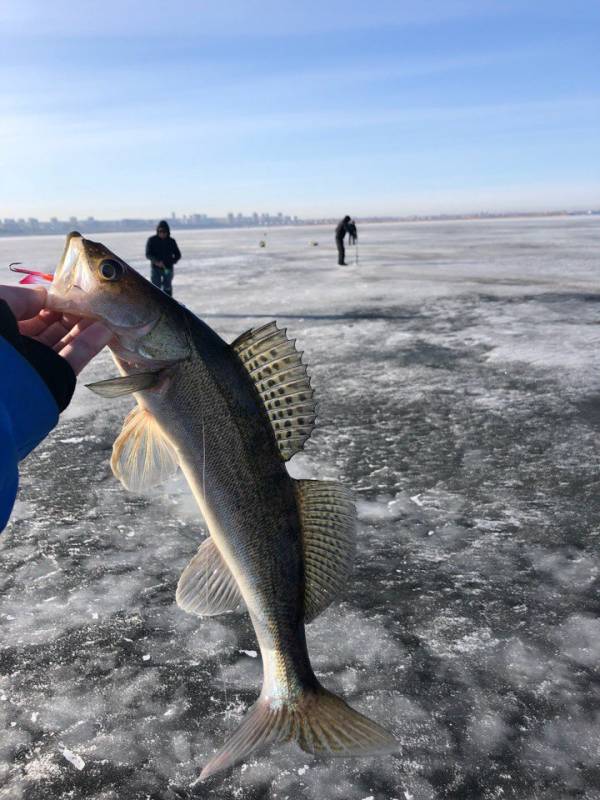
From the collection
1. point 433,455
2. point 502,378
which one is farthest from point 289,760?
point 502,378

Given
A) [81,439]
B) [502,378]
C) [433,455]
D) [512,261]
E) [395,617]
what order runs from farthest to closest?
[512,261] < [502,378] < [81,439] < [433,455] < [395,617]

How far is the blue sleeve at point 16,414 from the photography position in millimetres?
1572

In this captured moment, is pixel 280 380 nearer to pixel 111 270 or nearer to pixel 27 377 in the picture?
pixel 111 270

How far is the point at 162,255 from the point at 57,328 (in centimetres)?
1104

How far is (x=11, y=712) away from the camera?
8.73ft

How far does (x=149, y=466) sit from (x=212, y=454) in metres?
0.25

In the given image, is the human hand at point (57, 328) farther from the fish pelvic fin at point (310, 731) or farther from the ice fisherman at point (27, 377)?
the fish pelvic fin at point (310, 731)

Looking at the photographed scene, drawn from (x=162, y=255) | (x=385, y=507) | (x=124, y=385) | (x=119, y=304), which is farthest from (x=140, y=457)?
(x=162, y=255)

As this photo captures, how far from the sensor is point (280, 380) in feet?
6.58

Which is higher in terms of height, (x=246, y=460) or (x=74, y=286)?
(x=74, y=286)

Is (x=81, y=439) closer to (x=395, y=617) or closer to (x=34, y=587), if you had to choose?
(x=34, y=587)

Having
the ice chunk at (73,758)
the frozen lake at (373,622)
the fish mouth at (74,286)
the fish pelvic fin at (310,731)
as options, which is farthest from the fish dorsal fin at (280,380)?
the ice chunk at (73,758)

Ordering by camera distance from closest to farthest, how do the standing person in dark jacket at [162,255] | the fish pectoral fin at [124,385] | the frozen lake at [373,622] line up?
the fish pectoral fin at [124,385] < the frozen lake at [373,622] < the standing person in dark jacket at [162,255]

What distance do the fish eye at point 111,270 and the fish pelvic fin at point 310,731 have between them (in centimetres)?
146
